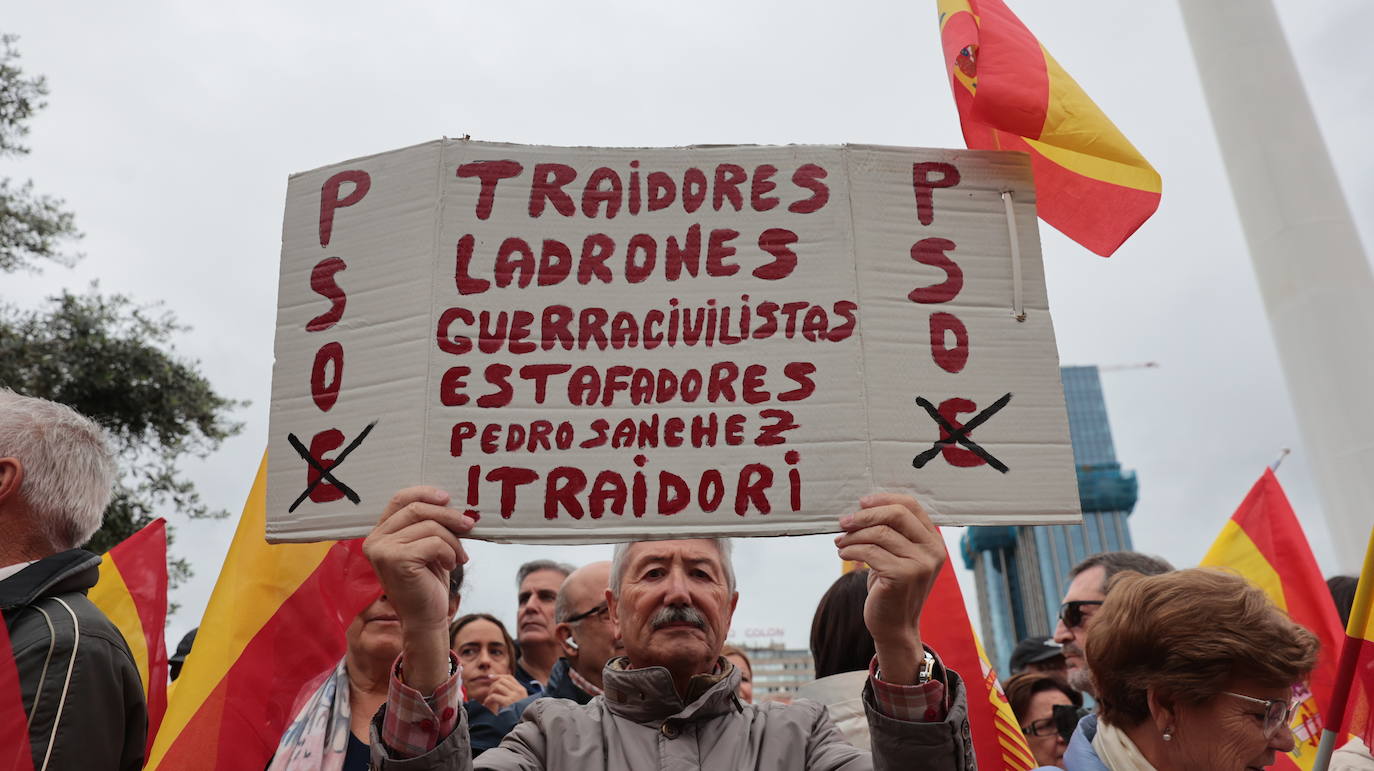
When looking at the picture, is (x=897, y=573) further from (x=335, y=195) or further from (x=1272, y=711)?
(x=335, y=195)

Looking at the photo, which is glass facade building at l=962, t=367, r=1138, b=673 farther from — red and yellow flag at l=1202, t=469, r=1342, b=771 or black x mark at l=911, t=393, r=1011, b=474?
black x mark at l=911, t=393, r=1011, b=474

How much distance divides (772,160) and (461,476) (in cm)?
114

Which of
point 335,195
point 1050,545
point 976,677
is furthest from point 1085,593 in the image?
point 1050,545

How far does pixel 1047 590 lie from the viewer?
98.8m

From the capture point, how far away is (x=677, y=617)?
2.72 m

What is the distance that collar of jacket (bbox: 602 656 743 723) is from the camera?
255 cm

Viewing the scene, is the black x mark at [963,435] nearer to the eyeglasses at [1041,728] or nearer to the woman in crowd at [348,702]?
the woman in crowd at [348,702]

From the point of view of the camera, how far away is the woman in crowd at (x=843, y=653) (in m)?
3.18

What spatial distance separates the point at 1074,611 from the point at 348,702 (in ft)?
8.55

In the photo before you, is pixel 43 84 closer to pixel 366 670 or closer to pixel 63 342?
pixel 63 342

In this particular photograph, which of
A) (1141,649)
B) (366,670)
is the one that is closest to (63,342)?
(366,670)

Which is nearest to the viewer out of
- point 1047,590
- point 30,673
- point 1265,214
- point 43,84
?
point 30,673

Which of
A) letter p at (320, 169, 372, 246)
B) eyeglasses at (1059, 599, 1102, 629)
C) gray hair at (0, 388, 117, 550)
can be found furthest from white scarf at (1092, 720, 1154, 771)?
gray hair at (0, 388, 117, 550)

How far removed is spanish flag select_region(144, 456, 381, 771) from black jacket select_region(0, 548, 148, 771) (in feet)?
3.39
